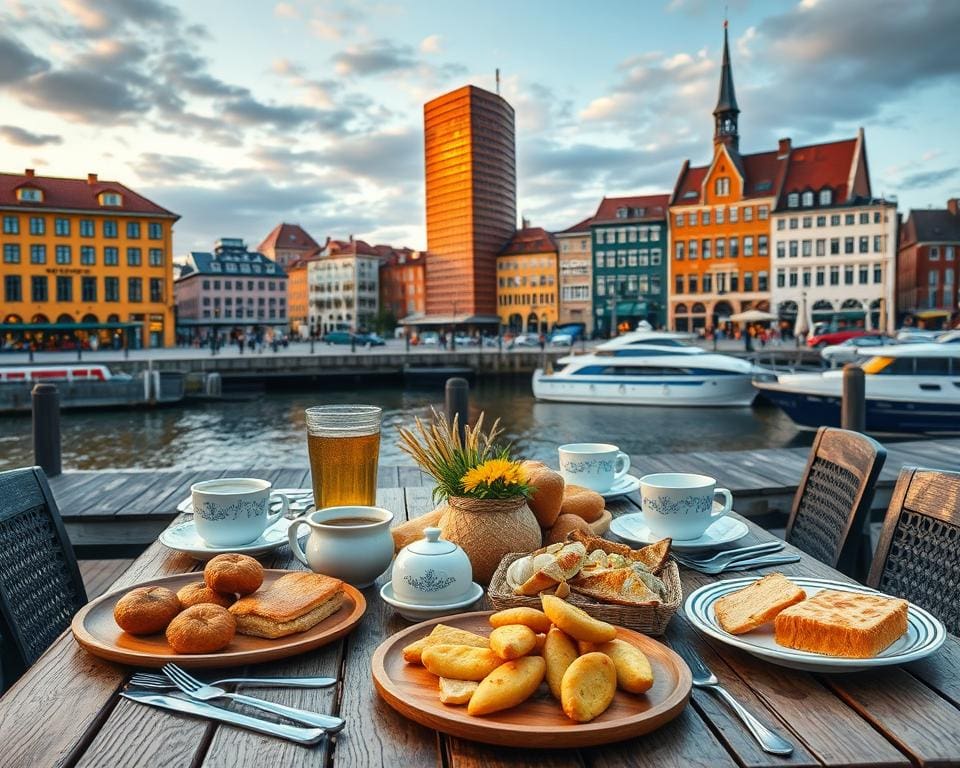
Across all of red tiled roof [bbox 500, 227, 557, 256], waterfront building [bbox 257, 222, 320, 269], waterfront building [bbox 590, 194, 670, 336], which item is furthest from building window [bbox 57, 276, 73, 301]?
waterfront building [bbox 257, 222, 320, 269]

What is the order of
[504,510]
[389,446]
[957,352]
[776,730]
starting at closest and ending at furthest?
[776,730] < [504,510] < [957,352] < [389,446]

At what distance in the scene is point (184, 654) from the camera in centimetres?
159

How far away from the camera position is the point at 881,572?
2.59 meters

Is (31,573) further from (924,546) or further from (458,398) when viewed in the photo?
(458,398)

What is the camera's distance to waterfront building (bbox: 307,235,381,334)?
11112 centimetres

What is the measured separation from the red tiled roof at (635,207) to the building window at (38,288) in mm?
46472

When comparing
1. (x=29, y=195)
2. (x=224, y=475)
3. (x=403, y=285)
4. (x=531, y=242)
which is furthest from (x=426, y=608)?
(x=403, y=285)

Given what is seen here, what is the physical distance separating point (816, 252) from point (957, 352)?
50.1 metres

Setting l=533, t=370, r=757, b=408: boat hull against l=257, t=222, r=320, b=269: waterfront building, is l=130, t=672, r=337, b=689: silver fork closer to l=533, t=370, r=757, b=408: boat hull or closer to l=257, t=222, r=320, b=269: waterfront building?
l=533, t=370, r=757, b=408: boat hull

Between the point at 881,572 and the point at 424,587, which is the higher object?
the point at 424,587

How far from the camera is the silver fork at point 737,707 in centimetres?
127

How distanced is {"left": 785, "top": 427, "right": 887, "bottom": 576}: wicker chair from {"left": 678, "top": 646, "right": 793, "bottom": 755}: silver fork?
1.46 metres

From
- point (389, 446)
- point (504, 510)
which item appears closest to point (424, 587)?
point (504, 510)

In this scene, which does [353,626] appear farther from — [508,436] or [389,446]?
[508,436]
